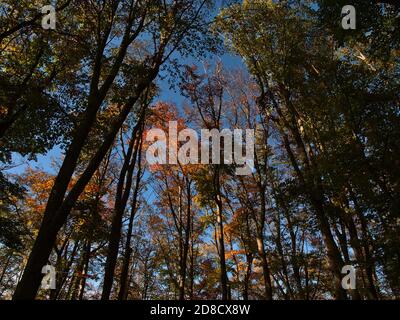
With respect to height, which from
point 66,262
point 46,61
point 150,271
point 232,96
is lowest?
point 66,262

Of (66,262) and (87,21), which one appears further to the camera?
(66,262)

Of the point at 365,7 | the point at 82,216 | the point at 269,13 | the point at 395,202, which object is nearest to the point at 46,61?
the point at 82,216

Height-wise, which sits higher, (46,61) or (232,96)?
(232,96)

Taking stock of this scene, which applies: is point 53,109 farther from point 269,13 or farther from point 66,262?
point 66,262

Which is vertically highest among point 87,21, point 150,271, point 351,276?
point 87,21

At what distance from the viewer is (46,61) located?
13.9m

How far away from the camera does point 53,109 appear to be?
34.2 feet
